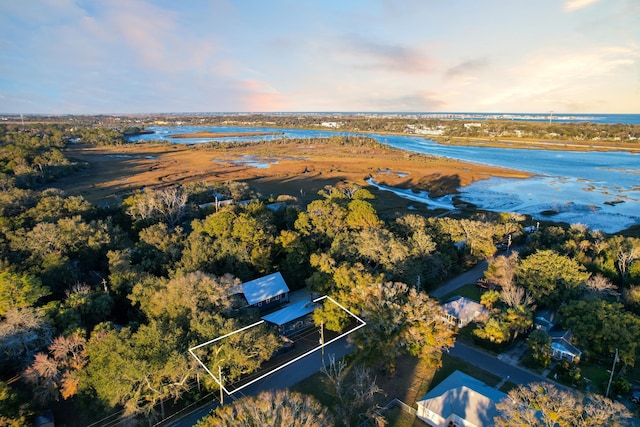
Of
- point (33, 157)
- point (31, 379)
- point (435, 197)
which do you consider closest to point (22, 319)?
point (31, 379)

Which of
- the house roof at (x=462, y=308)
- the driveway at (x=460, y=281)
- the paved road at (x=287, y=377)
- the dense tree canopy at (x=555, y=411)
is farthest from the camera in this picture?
the driveway at (x=460, y=281)

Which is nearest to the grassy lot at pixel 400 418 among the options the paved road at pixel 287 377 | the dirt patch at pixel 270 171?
the paved road at pixel 287 377

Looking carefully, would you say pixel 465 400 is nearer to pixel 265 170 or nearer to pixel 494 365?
pixel 494 365

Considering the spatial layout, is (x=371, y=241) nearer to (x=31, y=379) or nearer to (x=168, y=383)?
(x=168, y=383)

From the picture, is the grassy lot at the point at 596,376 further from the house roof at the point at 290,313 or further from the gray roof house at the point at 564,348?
the house roof at the point at 290,313

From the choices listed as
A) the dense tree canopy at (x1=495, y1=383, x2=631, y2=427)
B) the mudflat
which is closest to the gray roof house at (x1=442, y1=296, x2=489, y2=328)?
the dense tree canopy at (x1=495, y1=383, x2=631, y2=427)

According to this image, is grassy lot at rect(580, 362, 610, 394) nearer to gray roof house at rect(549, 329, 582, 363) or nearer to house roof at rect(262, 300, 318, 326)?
gray roof house at rect(549, 329, 582, 363)
